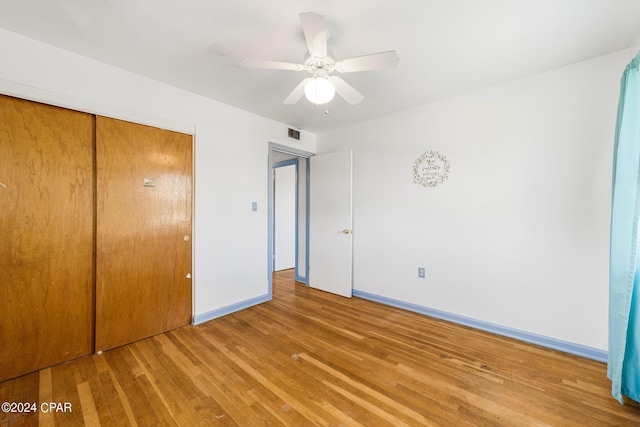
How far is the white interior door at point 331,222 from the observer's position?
3484mm

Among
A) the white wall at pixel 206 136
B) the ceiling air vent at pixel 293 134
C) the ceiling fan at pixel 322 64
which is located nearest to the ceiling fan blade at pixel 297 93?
the ceiling fan at pixel 322 64

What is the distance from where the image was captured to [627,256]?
1.54 m

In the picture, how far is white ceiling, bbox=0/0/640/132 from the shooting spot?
1486 mm

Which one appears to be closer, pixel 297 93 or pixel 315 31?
pixel 315 31

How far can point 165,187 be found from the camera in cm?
244

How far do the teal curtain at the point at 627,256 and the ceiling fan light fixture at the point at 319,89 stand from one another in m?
1.85

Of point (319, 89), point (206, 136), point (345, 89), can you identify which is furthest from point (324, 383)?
point (206, 136)

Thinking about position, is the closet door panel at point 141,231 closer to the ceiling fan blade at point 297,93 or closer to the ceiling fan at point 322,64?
the ceiling fan blade at point 297,93

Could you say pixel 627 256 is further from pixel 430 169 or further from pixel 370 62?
pixel 370 62

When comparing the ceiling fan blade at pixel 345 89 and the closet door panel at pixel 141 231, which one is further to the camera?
the closet door panel at pixel 141 231

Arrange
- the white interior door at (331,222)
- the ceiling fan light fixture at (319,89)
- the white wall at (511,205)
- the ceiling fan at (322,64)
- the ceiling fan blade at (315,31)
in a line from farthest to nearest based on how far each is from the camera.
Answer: the white interior door at (331,222) → the white wall at (511,205) → the ceiling fan light fixture at (319,89) → the ceiling fan at (322,64) → the ceiling fan blade at (315,31)

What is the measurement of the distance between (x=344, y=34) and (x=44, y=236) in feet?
8.56

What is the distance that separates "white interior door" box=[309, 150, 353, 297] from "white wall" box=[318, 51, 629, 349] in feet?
1.51

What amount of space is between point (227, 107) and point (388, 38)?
193cm
